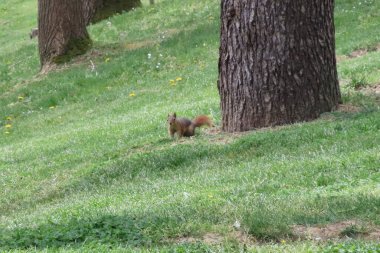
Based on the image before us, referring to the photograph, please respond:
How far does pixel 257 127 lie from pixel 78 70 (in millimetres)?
10179

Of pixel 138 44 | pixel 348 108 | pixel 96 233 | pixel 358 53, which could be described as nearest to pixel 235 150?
pixel 348 108

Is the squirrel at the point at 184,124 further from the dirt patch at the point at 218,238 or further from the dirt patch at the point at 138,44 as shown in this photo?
the dirt patch at the point at 138,44

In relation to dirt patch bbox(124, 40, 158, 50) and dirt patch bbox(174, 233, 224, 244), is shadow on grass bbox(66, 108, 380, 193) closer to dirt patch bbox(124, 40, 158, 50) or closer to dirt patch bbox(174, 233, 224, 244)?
dirt patch bbox(174, 233, 224, 244)

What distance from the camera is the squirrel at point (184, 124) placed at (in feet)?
38.4

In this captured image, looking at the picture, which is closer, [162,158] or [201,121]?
[162,158]

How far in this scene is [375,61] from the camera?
49.1 ft

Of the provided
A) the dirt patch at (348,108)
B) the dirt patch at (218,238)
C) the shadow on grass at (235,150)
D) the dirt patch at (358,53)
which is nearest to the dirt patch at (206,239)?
the dirt patch at (218,238)

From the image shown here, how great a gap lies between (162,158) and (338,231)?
4542 millimetres

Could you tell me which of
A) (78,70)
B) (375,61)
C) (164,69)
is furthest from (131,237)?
(78,70)

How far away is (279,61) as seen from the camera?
430 inches

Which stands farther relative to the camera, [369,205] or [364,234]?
[369,205]

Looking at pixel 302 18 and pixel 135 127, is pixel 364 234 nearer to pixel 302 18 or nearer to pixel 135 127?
pixel 302 18

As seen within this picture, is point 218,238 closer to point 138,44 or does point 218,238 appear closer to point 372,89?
point 372,89

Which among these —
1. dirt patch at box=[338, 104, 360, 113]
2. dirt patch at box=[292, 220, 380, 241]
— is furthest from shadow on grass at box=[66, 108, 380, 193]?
dirt patch at box=[292, 220, 380, 241]
